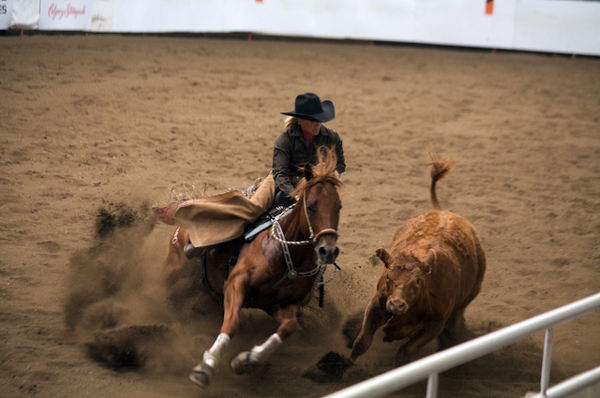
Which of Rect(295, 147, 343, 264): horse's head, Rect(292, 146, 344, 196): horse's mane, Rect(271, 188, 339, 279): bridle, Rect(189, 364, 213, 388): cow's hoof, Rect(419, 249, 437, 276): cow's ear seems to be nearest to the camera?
Rect(189, 364, 213, 388): cow's hoof

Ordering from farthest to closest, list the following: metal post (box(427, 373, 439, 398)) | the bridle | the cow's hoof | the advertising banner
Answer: the advertising banner, the bridle, the cow's hoof, metal post (box(427, 373, 439, 398))

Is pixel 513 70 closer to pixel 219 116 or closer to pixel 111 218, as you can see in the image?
pixel 219 116

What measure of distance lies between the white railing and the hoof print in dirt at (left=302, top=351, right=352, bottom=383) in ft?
6.21

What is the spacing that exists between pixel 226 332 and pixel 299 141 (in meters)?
1.64

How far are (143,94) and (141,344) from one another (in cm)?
658

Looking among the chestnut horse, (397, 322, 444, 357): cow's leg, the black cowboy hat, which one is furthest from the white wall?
(397, 322, 444, 357): cow's leg

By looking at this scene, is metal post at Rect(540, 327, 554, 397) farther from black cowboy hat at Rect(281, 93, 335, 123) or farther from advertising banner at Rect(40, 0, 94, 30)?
advertising banner at Rect(40, 0, 94, 30)

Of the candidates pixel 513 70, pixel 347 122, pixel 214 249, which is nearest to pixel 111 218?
pixel 214 249

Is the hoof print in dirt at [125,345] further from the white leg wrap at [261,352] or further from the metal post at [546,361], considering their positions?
the metal post at [546,361]

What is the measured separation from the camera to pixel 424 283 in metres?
5.53

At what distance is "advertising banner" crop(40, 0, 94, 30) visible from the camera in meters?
13.9

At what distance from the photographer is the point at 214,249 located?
19.8 feet

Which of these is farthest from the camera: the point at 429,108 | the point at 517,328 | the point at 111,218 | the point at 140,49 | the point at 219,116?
the point at 140,49

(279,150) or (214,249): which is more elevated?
(279,150)
